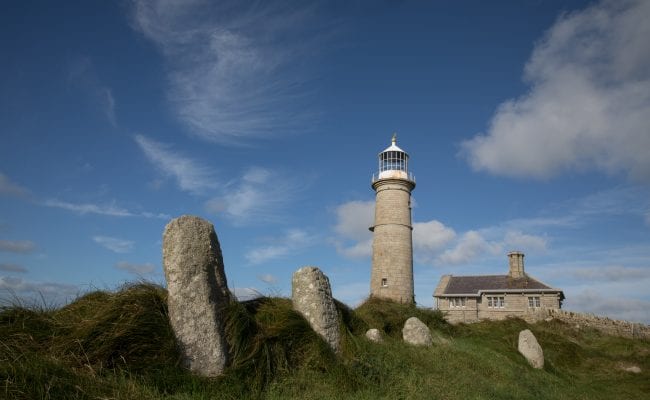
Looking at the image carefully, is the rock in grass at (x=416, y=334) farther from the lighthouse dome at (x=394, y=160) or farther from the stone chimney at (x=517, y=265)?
the stone chimney at (x=517, y=265)

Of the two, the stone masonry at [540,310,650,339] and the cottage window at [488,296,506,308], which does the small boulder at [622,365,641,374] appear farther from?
the cottage window at [488,296,506,308]

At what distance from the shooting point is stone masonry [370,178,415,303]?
112 ft

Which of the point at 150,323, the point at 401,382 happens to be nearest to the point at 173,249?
the point at 150,323

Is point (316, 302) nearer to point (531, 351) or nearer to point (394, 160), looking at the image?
point (531, 351)

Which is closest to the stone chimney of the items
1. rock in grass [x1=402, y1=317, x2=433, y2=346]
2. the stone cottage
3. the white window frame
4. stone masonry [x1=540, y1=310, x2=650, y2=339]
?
the stone cottage

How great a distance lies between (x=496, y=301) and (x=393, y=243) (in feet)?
52.8

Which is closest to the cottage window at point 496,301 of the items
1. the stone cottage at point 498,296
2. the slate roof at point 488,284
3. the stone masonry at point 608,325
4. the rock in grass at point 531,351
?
the stone cottage at point 498,296

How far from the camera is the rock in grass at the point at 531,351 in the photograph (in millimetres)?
17953

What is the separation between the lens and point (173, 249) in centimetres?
740

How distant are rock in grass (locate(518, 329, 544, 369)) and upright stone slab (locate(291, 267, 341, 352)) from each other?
12.0 metres

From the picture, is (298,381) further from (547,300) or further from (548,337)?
(547,300)

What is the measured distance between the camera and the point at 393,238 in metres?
34.7

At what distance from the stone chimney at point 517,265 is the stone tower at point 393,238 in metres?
15.6

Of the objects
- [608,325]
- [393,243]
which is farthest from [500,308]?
[393,243]
